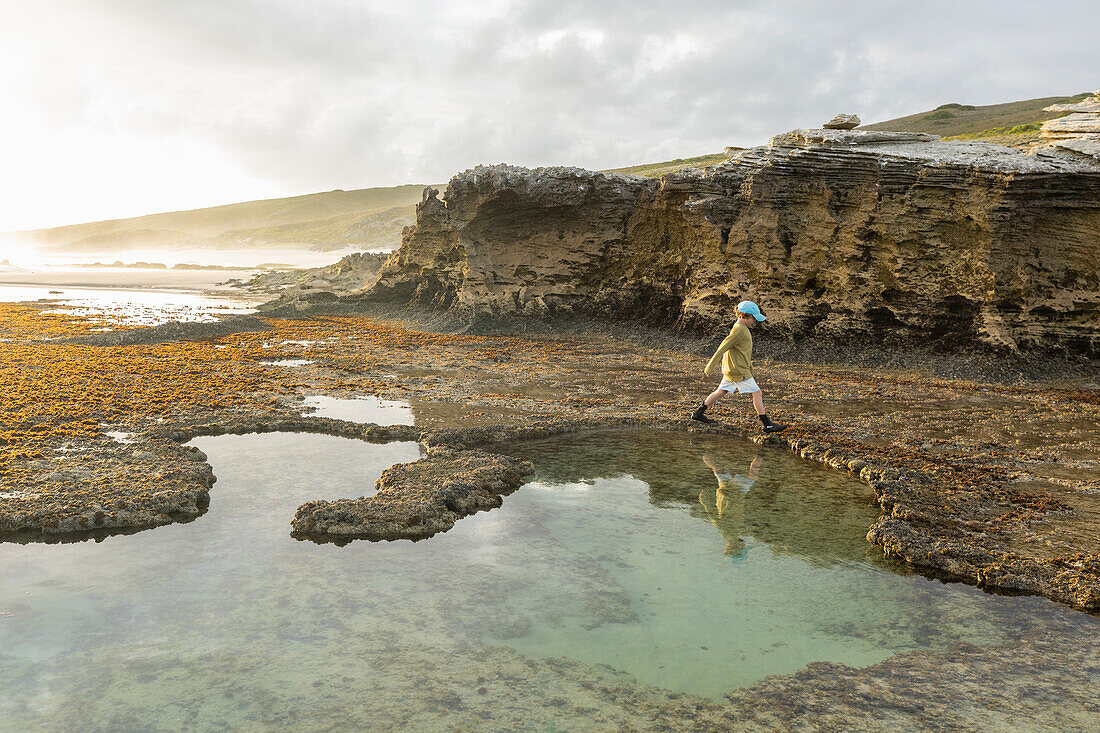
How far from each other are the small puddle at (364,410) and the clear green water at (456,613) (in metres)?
3.17

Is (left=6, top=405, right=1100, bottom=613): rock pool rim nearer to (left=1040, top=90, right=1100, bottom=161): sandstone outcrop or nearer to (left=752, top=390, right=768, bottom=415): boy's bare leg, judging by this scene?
(left=752, top=390, right=768, bottom=415): boy's bare leg

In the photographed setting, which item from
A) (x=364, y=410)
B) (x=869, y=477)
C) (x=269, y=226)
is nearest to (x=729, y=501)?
(x=869, y=477)

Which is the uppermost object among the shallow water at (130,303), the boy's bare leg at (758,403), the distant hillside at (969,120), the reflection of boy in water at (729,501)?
the distant hillside at (969,120)

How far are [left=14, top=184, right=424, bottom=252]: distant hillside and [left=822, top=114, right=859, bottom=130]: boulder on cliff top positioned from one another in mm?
88304

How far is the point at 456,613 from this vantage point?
19.3ft

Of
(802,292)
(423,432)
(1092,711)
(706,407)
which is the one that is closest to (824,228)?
(802,292)

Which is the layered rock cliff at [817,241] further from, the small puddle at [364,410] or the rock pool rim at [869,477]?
the small puddle at [364,410]

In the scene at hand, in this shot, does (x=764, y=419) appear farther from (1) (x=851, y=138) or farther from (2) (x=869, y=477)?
(1) (x=851, y=138)

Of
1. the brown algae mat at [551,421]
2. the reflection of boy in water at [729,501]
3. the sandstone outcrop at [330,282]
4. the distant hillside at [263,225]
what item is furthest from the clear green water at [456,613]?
the distant hillside at [263,225]

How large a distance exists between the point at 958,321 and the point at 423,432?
1369 centimetres

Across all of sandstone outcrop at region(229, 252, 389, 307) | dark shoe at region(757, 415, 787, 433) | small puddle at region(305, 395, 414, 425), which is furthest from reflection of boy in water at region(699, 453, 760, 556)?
sandstone outcrop at region(229, 252, 389, 307)

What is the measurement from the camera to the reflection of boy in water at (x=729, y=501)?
7539 mm

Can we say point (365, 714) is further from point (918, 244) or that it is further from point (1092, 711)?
point (918, 244)

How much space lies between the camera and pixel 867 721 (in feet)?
14.9
